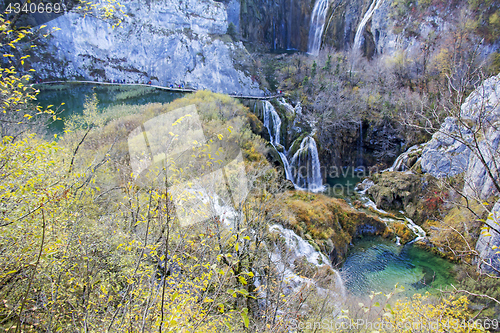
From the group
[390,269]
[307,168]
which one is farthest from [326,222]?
[307,168]

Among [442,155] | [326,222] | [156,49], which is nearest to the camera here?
[326,222]

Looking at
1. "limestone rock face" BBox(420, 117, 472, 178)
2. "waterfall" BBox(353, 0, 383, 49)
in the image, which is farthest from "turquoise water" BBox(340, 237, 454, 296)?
"waterfall" BBox(353, 0, 383, 49)

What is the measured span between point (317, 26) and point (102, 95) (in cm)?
3956

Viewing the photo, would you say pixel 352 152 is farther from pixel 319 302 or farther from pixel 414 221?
pixel 319 302

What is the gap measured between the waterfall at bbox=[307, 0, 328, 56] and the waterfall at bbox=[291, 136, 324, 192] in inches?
1143

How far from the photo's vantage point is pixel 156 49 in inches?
1719

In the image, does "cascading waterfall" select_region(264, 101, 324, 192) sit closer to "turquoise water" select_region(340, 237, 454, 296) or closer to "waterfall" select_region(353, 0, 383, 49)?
"turquoise water" select_region(340, 237, 454, 296)

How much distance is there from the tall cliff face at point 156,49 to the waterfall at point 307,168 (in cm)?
1982

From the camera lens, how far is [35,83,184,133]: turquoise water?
108 ft

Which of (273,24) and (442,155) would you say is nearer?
(442,155)

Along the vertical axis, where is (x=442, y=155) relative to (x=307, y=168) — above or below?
above

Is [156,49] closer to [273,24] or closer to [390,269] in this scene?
[273,24]

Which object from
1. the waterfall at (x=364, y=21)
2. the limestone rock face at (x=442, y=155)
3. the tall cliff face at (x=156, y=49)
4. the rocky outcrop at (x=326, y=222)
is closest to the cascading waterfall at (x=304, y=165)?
the rocky outcrop at (x=326, y=222)

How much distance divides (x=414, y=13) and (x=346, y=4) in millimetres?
12025
